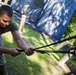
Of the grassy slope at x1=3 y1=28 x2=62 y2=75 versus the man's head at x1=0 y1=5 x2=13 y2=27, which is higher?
the man's head at x1=0 y1=5 x2=13 y2=27

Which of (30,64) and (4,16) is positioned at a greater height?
(4,16)

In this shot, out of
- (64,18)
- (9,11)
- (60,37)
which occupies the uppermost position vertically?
(9,11)

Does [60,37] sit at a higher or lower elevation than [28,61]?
lower

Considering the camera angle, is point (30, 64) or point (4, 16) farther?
point (30, 64)

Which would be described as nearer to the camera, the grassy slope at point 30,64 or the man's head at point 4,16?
the man's head at point 4,16

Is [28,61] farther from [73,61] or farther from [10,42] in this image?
[73,61]

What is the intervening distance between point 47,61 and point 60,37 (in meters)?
5.48

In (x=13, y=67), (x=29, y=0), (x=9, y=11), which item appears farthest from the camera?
(x=29, y=0)

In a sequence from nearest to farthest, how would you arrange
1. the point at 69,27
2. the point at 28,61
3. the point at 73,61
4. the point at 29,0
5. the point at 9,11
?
the point at 9,11
the point at 28,61
the point at 73,61
the point at 69,27
the point at 29,0

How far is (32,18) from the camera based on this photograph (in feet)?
47.8

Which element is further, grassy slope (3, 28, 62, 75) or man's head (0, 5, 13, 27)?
grassy slope (3, 28, 62, 75)

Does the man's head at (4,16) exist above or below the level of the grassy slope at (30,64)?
above

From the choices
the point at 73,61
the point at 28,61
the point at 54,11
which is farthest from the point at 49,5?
the point at 28,61

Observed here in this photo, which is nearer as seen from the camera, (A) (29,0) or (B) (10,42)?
(B) (10,42)
